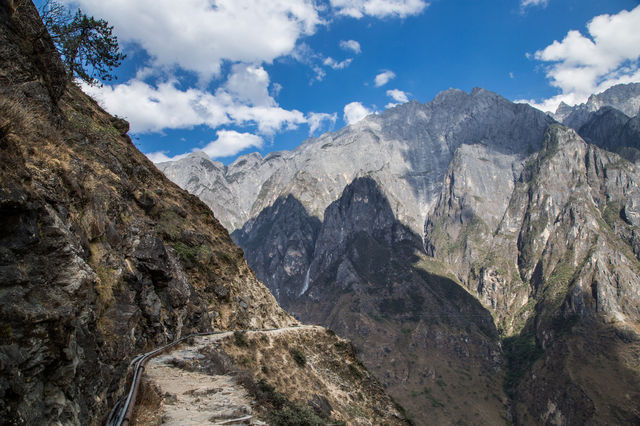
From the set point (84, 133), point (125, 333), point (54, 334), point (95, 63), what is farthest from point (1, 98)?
point (95, 63)

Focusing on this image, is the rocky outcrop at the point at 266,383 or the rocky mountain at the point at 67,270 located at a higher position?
the rocky mountain at the point at 67,270

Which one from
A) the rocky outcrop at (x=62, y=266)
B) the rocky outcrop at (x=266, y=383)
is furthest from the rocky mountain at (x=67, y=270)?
the rocky outcrop at (x=266, y=383)

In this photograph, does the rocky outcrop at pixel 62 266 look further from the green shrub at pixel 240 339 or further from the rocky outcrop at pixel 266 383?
the green shrub at pixel 240 339

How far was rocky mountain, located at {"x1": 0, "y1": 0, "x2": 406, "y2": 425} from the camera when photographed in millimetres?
6637

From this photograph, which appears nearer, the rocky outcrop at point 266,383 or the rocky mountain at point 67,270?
the rocky mountain at point 67,270

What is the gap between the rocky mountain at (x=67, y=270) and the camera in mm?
6637

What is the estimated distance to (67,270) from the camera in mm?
8664

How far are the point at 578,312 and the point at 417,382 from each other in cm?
10025

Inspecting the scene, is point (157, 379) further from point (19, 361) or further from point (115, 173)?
point (115, 173)

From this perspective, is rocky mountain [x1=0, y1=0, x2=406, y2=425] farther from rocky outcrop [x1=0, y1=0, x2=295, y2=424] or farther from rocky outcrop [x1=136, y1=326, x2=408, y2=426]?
rocky outcrop [x1=136, y1=326, x2=408, y2=426]

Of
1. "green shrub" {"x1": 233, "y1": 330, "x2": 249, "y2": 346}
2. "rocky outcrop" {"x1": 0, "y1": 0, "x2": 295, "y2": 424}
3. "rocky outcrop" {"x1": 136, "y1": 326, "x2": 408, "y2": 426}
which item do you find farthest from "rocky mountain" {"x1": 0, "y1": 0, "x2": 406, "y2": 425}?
"green shrub" {"x1": 233, "y1": 330, "x2": 249, "y2": 346}

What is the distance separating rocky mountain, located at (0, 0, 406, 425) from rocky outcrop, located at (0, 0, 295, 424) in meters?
0.03

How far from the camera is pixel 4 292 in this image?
6328 millimetres

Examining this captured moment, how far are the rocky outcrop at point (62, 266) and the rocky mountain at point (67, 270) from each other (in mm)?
33
